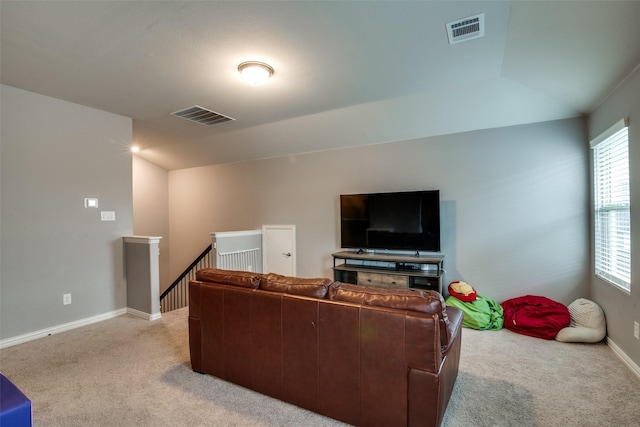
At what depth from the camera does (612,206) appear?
2.90 m

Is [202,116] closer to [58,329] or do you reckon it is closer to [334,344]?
[58,329]

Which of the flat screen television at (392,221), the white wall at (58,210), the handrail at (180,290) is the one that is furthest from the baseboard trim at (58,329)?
the flat screen television at (392,221)

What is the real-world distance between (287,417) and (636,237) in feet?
9.73

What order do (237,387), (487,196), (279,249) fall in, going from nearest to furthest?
(237,387) < (487,196) < (279,249)

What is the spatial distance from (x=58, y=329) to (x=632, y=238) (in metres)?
5.72

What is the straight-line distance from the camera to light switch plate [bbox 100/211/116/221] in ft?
12.8

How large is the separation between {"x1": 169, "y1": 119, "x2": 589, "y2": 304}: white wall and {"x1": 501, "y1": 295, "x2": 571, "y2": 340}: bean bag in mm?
187

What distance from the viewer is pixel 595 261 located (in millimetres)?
3227

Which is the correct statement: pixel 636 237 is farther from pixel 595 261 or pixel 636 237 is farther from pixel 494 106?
pixel 494 106

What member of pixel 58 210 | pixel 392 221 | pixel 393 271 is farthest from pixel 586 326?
pixel 58 210

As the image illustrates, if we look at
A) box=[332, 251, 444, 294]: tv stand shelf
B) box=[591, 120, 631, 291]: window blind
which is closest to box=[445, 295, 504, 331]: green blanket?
box=[332, 251, 444, 294]: tv stand shelf

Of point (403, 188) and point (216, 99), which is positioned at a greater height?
point (216, 99)

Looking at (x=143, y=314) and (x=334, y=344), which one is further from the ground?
(x=334, y=344)

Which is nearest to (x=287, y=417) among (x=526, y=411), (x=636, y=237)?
(x=526, y=411)
